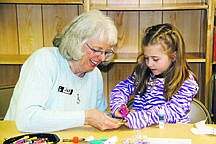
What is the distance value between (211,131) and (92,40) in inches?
26.3

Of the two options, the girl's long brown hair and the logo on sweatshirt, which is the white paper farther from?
the logo on sweatshirt

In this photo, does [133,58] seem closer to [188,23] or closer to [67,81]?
[188,23]

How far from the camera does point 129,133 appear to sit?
4.54 feet

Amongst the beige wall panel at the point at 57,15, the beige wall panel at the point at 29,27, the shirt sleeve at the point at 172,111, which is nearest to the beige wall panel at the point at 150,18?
the beige wall panel at the point at 57,15

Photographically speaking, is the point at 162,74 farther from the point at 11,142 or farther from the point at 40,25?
the point at 40,25

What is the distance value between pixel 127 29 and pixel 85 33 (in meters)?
1.21

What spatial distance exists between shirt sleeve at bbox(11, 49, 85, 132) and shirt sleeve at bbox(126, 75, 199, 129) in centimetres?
24

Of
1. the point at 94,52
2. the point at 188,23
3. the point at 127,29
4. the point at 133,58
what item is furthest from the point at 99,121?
the point at 188,23

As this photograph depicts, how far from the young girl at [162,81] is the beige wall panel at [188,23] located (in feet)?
3.00

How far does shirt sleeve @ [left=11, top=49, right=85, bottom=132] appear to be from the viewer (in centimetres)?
138

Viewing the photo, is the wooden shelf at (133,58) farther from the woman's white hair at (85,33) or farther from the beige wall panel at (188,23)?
the woman's white hair at (85,33)

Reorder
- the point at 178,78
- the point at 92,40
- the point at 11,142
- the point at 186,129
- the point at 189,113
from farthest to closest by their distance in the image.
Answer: the point at 189,113 < the point at 178,78 < the point at 92,40 < the point at 186,129 < the point at 11,142

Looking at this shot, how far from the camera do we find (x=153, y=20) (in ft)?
8.81

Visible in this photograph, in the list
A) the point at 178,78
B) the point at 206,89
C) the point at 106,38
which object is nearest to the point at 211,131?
the point at 178,78
